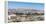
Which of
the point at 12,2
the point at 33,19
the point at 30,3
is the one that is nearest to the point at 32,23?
the point at 33,19

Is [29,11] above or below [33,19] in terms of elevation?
above

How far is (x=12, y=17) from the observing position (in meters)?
1.12

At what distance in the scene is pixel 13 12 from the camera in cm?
113

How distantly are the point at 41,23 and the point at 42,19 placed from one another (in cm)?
6

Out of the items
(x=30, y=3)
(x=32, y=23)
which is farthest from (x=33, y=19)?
(x=30, y=3)

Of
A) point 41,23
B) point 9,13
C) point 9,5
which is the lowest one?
point 41,23

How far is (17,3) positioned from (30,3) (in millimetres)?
189

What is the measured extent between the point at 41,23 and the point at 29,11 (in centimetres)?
26

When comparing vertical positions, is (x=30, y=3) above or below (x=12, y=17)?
above

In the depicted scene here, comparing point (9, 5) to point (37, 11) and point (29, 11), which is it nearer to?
point (29, 11)

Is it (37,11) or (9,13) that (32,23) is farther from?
(9,13)
